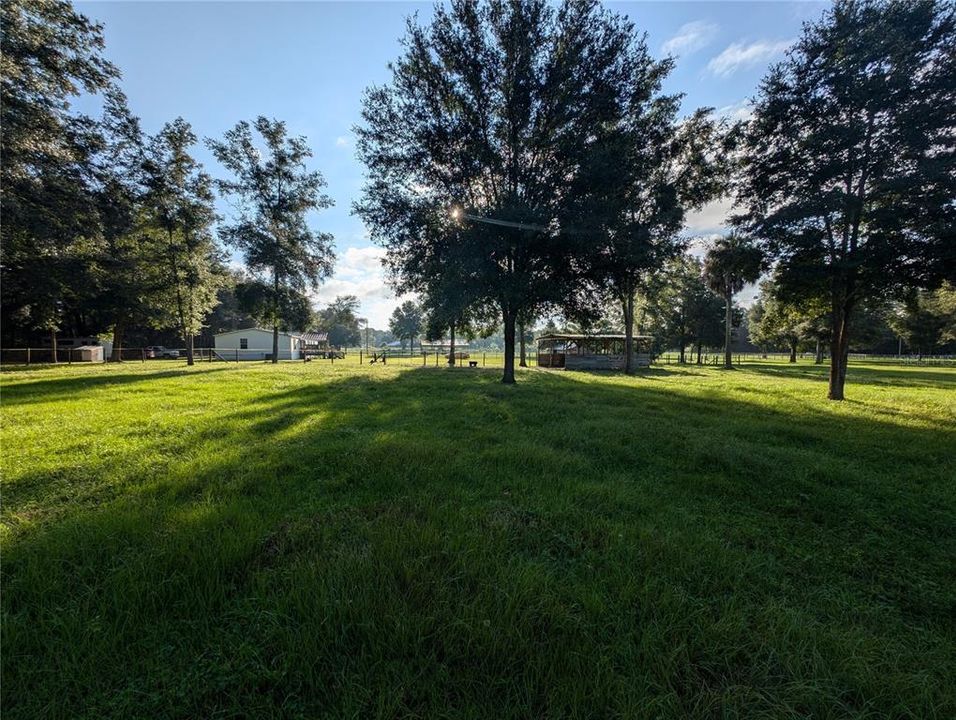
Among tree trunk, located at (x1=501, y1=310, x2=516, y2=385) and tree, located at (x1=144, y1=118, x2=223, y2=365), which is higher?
tree, located at (x1=144, y1=118, x2=223, y2=365)

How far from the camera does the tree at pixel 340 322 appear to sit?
10891 centimetres

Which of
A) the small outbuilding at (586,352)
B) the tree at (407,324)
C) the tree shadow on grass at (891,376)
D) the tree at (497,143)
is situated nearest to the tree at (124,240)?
the tree at (497,143)

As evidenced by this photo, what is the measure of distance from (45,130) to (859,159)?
81.3ft

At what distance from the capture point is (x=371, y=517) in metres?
3.68

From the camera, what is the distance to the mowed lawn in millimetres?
1909

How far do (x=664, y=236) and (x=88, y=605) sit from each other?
56.6 ft

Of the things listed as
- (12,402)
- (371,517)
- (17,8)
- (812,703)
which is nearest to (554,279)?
(371,517)

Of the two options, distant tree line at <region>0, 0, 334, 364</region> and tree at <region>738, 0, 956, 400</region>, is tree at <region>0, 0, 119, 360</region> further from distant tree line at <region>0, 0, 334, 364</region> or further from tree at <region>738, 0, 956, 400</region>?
tree at <region>738, 0, 956, 400</region>

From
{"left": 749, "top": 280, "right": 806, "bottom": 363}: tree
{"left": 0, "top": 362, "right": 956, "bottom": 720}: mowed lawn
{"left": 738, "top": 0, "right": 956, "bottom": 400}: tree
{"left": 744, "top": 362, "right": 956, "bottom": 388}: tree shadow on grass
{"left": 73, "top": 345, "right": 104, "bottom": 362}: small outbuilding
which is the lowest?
{"left": 744, "top": 362, "right": 956, "bottom": 388}: tree shadow on grass

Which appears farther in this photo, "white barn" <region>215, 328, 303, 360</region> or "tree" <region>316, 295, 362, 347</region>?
"tree" <region>316, 295, 362, 347</region>

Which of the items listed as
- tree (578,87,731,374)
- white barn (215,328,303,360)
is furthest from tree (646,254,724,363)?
white barn (215,328,303,360)

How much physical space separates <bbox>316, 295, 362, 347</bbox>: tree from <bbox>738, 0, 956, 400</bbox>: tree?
4090 inches

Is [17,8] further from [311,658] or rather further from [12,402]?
[311,658]

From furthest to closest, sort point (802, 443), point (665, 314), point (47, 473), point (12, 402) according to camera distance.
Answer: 1. point (665, 314)
2. point (12, 402)
3. point (802, 443)
4. point (47, 473)
